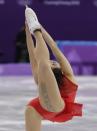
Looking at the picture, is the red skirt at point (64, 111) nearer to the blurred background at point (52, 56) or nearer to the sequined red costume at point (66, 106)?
A: the sequined red costume at point (66, 106)

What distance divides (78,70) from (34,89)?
3322mm

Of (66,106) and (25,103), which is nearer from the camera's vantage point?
(66,106)

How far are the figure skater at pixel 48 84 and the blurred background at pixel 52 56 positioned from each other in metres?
1.86

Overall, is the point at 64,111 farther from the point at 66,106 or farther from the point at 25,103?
the point at 25,103

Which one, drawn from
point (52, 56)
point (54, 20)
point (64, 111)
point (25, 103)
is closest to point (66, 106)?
point (64, 111)

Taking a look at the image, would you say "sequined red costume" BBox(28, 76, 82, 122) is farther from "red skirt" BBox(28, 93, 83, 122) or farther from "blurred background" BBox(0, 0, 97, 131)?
"blurred background" BBox(0, 0, 97, 131)

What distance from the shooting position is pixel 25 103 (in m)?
9.55

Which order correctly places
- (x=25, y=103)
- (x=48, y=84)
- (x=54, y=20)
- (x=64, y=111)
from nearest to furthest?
(x=48, y=84)
(x=64, y=111)
(x=25, y=103)
(x=54, y=20)

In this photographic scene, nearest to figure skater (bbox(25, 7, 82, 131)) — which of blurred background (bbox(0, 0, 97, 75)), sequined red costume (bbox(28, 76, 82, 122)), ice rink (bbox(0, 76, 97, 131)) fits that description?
sequined red costume (bbox(28, 76, 82, 122))

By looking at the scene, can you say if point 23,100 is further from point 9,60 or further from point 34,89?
point 9,60

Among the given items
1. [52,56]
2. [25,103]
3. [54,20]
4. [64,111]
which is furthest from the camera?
[54,20]

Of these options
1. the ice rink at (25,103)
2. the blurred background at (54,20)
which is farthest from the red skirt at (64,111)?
the blurred background at (54,20)

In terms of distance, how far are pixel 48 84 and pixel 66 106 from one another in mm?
432

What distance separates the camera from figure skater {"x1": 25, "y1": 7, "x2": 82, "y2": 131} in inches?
192
